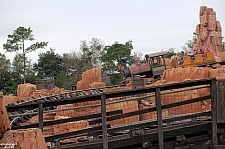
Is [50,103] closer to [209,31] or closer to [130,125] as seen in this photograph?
[130,125]

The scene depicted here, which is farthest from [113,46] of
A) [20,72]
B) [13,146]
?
[13,146]

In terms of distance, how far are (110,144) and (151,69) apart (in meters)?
15.9

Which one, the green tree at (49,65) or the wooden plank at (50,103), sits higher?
the green tree at (49,65)

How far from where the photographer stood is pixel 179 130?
5902 mm

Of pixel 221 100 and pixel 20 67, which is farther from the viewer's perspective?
pixel 20 67

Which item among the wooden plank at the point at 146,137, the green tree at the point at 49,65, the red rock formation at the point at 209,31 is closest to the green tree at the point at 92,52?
the green tree at the point at 49,65

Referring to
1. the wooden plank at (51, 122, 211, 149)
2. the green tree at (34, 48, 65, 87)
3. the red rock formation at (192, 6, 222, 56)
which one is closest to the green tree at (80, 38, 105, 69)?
the green tree at (34, 48, 65, 87)

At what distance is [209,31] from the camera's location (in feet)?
82.9

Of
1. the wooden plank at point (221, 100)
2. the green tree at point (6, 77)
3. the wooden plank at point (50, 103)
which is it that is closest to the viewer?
the wooden plank at point (50, 103)

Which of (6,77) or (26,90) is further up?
(6,77)

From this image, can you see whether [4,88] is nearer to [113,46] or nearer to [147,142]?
[113,46]

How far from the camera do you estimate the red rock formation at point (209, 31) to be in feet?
82.2

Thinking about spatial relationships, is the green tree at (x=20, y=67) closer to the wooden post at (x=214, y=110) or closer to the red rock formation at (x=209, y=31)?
the red rock formation at (x=209, y=31)

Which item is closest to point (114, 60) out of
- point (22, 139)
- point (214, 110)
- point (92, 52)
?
point (92, 52)
